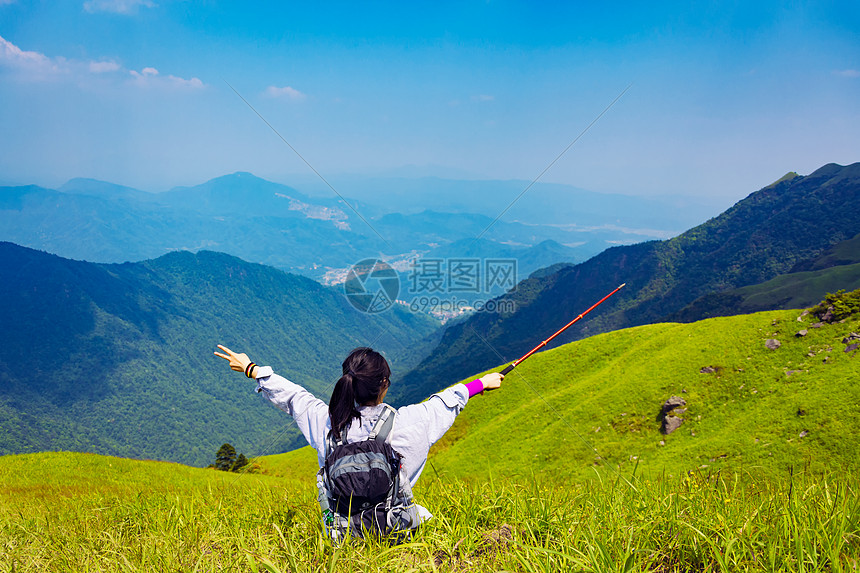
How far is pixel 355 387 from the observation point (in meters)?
3.55

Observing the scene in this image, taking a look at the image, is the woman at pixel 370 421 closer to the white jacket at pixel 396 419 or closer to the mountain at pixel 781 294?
the white jacket at pixel 396 419

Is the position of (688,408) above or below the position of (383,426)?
below

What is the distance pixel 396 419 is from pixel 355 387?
471mm

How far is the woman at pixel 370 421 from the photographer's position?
354 centimetres

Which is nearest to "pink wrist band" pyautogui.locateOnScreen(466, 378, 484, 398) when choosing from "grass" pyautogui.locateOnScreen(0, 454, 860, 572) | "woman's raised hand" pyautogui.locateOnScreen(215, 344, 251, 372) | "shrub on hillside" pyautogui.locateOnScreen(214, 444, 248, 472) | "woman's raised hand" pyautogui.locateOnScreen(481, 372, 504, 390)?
"woman's raised hand" pyautogui.locateOnScreen(481, 372, 504, 390)

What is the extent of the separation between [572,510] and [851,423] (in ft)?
76.9

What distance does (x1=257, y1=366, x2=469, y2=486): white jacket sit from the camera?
3648 mm

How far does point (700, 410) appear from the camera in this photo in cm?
2609

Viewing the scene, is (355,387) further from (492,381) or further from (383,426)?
(492,381)

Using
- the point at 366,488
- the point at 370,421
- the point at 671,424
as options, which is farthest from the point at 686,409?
the point at 366,488

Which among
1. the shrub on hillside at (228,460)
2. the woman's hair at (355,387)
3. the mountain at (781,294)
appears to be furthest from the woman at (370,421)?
the mountain at (781,294)

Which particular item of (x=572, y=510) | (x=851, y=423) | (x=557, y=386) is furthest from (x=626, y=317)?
(x=572, y=510)

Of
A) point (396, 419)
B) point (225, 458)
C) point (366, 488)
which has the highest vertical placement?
point (396, 419)

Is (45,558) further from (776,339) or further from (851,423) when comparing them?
(776,339)
